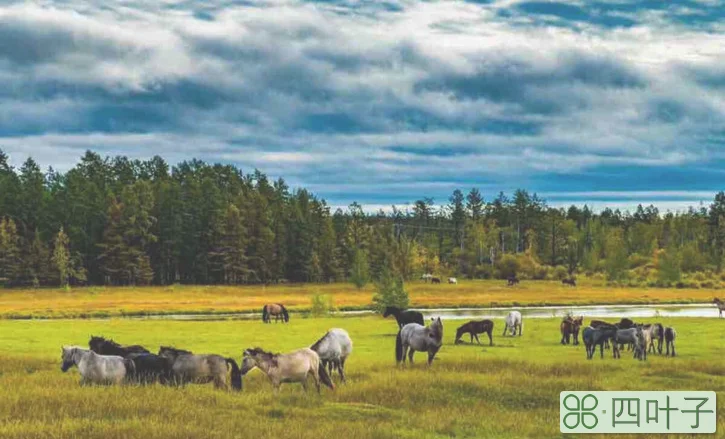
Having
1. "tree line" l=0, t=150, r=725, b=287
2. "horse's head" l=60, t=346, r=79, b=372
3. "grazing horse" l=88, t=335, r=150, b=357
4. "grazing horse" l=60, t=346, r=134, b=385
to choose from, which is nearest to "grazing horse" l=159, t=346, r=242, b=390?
"grazing horse" l=60, t=346, r=134, b=385

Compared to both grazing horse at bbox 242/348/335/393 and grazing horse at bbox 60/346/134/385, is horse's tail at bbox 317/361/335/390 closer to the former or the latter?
grazing horse at bbox 242/348/335/393

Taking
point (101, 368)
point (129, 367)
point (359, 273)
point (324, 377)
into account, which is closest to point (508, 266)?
point (359, 273)

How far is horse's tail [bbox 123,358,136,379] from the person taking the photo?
20.9 meters

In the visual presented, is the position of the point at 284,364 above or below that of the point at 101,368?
above

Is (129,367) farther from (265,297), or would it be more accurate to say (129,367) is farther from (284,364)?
(265,297)

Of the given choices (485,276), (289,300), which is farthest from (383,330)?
(485,276)

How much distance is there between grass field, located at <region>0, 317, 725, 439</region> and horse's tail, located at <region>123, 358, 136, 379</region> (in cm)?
142

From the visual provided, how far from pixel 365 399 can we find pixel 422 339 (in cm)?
724

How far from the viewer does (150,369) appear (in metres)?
21.2

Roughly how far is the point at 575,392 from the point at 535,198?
177950 mm

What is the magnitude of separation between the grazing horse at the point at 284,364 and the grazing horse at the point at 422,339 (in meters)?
6.53

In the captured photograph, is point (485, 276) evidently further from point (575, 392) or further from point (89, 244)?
point (575, 392)

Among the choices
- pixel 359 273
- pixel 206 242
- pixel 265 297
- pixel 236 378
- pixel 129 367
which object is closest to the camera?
pixel 236 378

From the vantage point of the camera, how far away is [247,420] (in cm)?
1590
